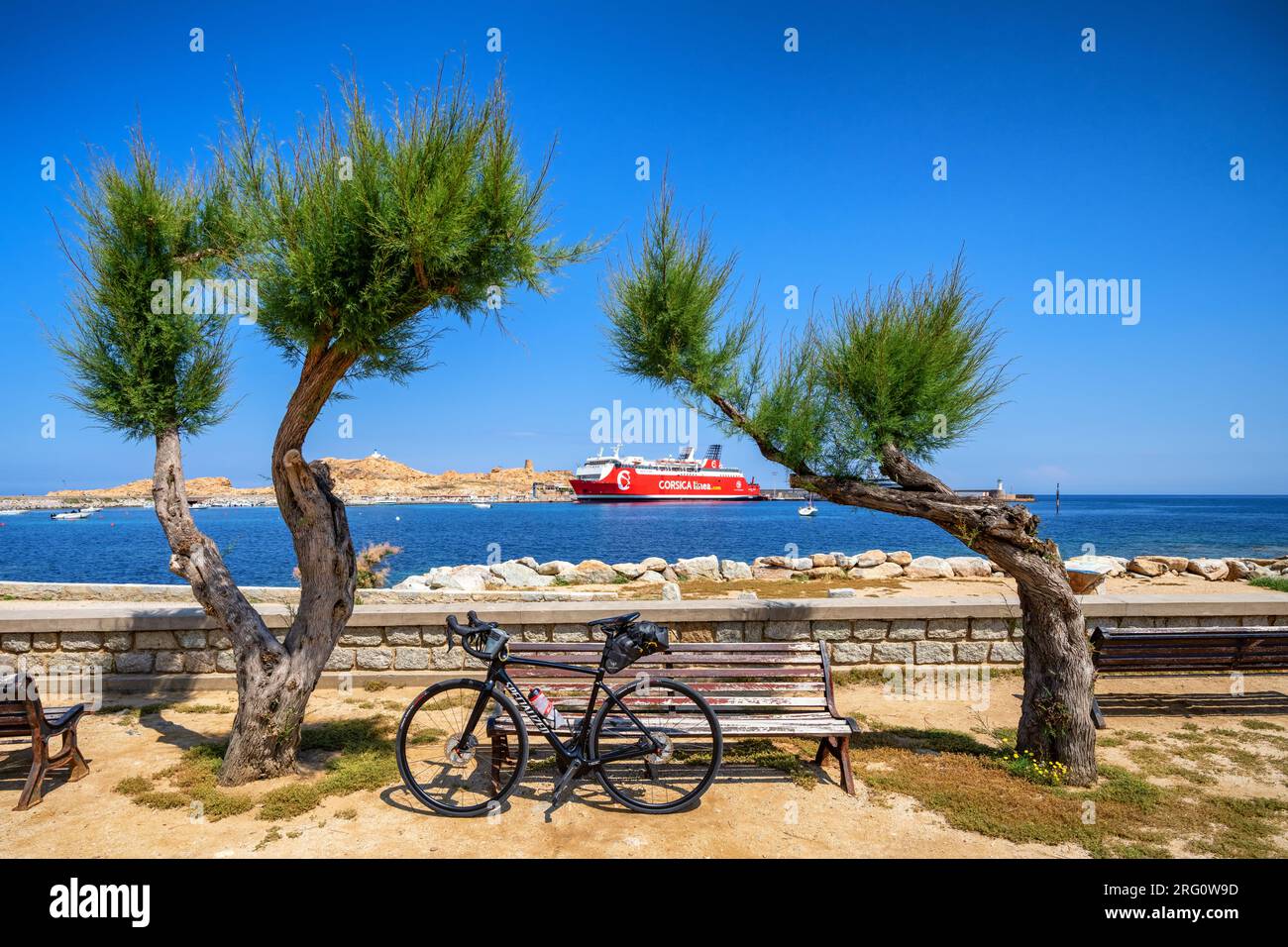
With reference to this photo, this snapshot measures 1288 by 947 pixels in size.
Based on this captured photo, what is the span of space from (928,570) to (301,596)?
13631 millimetres

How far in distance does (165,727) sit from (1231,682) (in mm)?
10100

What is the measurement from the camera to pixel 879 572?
50.3 ft

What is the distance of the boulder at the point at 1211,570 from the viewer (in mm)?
14320

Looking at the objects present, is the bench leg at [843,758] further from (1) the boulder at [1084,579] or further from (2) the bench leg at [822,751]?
(1) the boulder at [1084,579]

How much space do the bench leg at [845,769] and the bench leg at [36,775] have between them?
527 centimetres

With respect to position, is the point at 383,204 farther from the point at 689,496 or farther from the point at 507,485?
the point at 507,485

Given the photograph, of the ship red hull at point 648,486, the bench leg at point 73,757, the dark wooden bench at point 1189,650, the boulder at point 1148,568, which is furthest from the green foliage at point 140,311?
the ship red hull at point 648,486

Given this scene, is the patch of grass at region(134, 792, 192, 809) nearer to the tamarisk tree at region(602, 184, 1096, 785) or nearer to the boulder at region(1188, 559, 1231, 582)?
the tamarisk tree at region(602, 184, 1096, 785)

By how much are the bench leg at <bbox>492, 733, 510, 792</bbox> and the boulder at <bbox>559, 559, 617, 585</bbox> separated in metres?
10.1

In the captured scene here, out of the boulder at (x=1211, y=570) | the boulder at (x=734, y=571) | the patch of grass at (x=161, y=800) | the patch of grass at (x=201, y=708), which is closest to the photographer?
the patch of grass at (x=161, y=800)

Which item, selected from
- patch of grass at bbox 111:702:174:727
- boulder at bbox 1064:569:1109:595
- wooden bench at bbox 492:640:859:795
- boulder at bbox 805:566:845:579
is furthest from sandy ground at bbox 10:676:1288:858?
boulder at bbox 805:566:845:579

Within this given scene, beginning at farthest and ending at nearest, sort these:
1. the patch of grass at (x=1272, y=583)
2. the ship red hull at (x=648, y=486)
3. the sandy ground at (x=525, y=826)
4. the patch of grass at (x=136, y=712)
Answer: the ship red hull at (x=648, y=486) < the patch of grass at (x=1272, y=583) < the patch of grass at (x=136, y=712) < the sandy ground at (x=525, y=826)

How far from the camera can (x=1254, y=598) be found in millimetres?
7590
